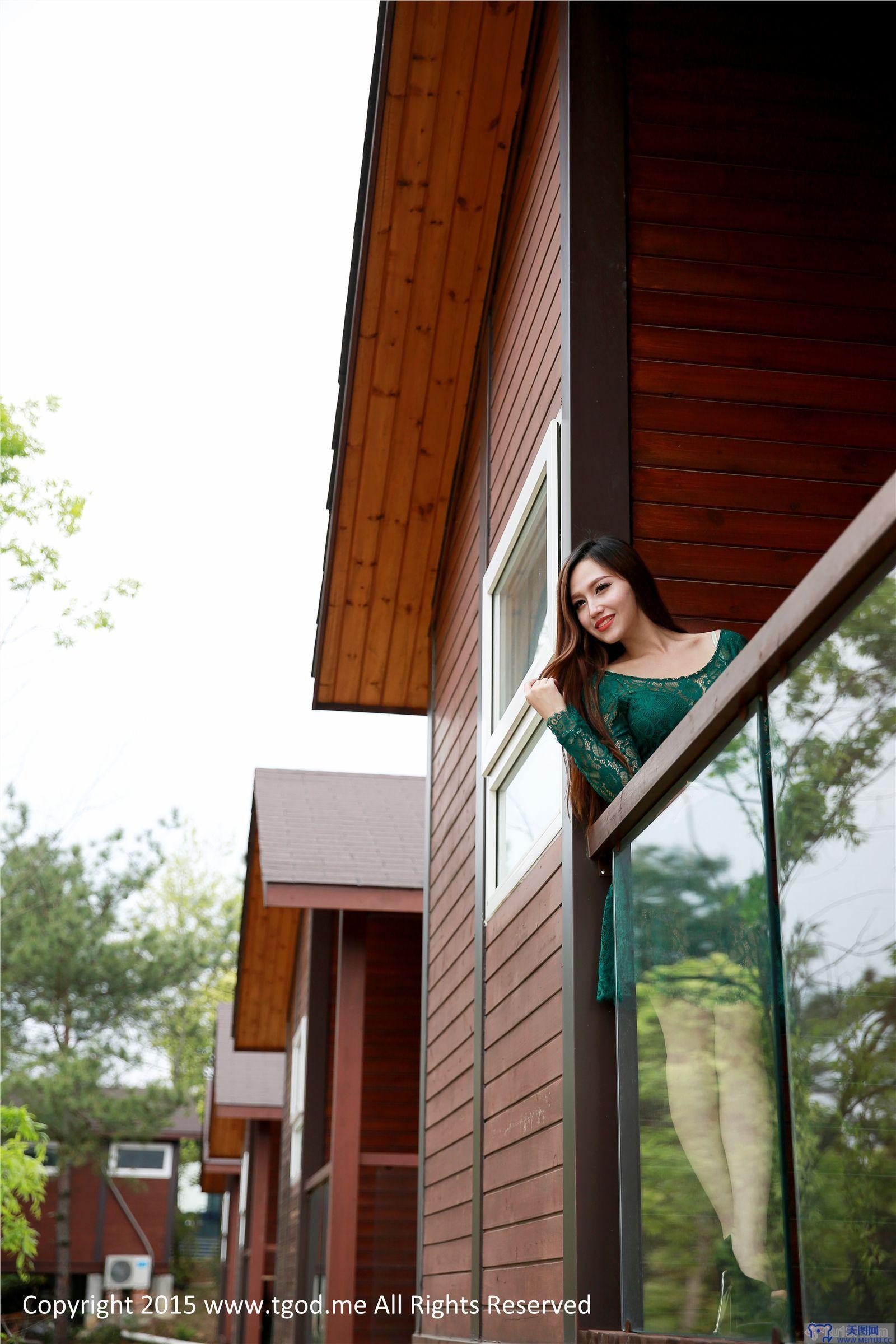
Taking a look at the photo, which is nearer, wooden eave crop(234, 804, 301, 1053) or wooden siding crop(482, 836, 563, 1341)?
wooden siding crop(482, 836, 563, 1341)

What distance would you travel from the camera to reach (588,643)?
3.48m

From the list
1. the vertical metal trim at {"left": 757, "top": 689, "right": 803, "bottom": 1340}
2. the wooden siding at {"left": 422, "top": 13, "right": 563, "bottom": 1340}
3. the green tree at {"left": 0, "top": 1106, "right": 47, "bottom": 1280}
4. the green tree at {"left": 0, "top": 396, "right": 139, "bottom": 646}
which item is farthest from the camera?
the green tree at {"left": 0, "top": 396, "right": 139, "bottom": 646}

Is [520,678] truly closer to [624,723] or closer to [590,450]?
[590,450]

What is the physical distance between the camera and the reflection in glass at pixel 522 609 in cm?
465

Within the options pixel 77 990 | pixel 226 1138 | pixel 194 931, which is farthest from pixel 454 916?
pixel 194 931

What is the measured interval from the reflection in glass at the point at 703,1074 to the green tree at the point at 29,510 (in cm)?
863

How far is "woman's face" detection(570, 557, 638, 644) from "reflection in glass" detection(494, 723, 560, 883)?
0.79 metres

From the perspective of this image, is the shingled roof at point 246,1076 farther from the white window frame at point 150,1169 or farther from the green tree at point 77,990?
the white window frame at point 150,1169

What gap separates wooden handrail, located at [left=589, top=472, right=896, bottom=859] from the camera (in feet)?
5.92

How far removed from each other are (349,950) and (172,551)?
5804 centimetres

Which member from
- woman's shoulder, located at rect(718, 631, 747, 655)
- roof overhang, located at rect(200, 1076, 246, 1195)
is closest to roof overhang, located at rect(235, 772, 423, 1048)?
roof overhang, located at rect(200, 1076, 246, 1195)

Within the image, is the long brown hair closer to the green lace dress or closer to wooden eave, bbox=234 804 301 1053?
the green lace dress

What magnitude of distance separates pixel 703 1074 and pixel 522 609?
2826 mm

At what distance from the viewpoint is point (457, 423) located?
6703mm
